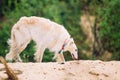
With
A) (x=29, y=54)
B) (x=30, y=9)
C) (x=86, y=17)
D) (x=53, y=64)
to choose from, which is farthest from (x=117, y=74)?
(x=86, y=17)

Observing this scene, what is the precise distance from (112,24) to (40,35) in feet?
23.2

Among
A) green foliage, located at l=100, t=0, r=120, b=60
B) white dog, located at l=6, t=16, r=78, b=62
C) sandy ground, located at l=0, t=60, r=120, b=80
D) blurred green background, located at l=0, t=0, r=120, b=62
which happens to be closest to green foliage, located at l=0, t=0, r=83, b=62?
blurred green background, located at l=0, t=0, r=120, b=62

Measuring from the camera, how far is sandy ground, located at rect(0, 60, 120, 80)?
9641 mm

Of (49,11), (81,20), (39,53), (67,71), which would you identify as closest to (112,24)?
(49,11)

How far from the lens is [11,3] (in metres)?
24.2

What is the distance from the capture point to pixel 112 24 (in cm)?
1886

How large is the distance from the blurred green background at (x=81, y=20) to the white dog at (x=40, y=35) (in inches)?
66.6

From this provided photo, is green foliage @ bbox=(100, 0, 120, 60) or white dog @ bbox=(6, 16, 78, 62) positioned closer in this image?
white dog @ bbox=(6, 16, 78, 62)

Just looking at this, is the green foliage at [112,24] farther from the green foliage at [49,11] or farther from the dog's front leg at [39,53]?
the dog's front leg at [39,53]

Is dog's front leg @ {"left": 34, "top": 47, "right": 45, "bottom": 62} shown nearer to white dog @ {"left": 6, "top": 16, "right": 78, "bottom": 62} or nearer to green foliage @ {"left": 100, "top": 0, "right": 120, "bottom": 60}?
white dog @ {"left": 6, "top": 16, "right": 78, "bottom": 62}

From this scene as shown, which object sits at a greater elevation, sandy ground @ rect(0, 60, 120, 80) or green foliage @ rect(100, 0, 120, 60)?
green foliage @ rect(100, 0, 120, 60)

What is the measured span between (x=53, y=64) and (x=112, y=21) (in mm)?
8779

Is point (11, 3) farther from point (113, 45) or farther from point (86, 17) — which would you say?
point (113, 45)

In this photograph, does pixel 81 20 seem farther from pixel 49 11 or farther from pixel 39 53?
pixel 39 53
